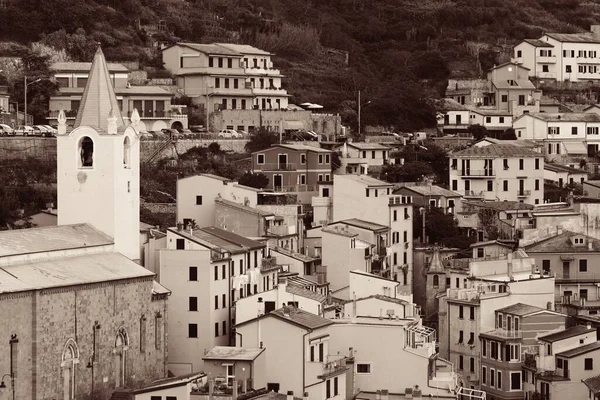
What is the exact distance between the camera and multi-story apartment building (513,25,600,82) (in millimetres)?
142500

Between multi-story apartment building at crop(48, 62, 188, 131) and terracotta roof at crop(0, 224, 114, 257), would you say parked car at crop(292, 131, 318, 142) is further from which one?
terracotta roof at crop(0, 224, 114, 257)

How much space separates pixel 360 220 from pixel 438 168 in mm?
21189

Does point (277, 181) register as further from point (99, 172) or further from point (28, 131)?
point (99, 172)

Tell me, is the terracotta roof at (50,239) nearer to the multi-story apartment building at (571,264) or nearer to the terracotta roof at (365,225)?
the terracotta roof at (365,225)

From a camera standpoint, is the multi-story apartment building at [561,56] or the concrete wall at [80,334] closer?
the concrete wall at [80,334]

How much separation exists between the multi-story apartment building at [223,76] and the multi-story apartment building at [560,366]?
138 feet

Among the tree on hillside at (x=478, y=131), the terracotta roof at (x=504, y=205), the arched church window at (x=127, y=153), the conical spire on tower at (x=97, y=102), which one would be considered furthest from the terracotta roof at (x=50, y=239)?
the tree on hillside at (x=478, y=131)

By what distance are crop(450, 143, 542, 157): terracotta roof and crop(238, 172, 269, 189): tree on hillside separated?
1309 cm

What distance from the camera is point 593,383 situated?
80188 millimetres

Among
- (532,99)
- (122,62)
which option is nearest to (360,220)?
(122,62)

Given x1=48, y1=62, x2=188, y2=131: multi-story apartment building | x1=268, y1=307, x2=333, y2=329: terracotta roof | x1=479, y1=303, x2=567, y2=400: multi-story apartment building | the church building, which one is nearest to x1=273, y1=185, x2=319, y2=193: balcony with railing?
x1=48, y1=62, x2=188, y2=131: multi-story apartment building

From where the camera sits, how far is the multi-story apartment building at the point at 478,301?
85.4 meters

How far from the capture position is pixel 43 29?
12381 centimetres

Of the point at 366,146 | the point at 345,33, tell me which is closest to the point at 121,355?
the point at 366,146
